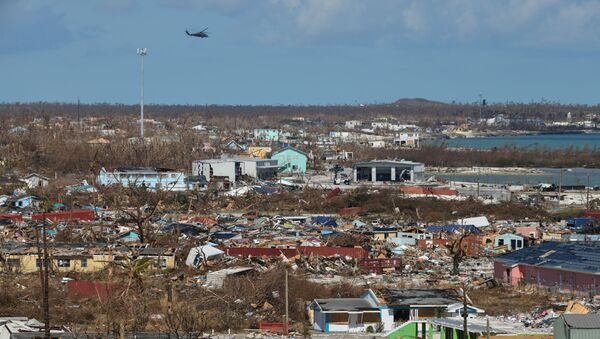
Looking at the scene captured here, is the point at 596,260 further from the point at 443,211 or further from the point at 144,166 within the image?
the point at 144,166

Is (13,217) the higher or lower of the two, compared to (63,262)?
higher

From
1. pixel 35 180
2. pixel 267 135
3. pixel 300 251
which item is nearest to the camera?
pixel 300 251

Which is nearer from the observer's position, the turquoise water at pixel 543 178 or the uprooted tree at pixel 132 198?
the uprooted tree at pixel 132 198

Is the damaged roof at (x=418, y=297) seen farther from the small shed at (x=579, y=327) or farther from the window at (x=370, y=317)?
the small shed at (x=579, y=327)

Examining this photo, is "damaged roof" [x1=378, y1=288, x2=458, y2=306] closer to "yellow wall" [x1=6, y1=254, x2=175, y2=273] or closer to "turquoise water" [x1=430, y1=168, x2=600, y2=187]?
"yellow wall" [x1=6, y1=254, x2=175, y2=273]

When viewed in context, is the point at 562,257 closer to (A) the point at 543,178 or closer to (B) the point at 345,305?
(B) the point at 345,305

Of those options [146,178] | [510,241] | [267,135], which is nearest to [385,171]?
[146,178]

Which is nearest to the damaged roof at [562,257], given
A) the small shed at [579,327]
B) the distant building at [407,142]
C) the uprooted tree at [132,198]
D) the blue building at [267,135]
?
the small shed at [579,327]
